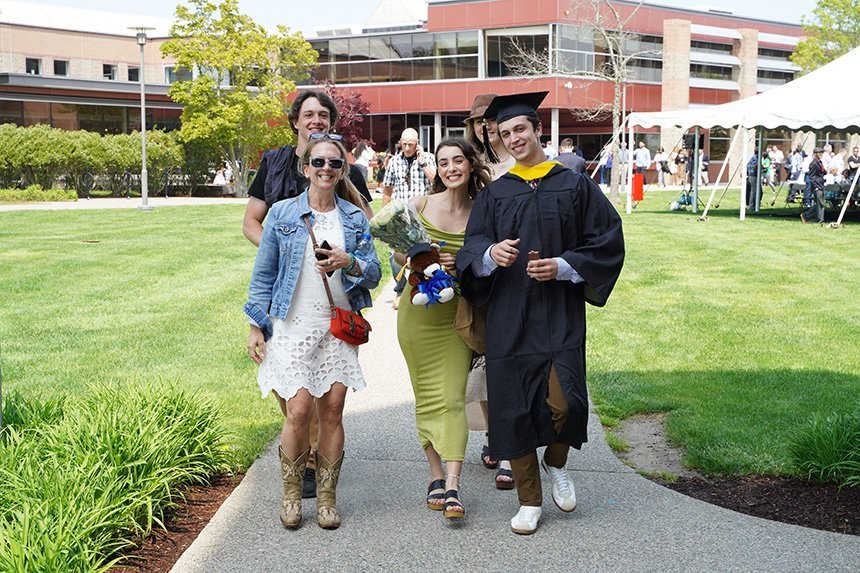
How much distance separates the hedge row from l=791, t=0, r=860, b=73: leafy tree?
28.2 metres

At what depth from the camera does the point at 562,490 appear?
199 inches

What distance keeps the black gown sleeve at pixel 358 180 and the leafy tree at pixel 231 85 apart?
34216mm

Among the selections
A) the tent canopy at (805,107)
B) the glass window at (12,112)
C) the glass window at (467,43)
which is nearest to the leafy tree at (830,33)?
the glass window at (467,43)

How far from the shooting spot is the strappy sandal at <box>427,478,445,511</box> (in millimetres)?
5004

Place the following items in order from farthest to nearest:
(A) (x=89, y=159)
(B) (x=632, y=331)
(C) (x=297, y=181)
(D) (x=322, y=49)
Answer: (D) (x=322, y=49) < (A) (x=89, y=159) < (B) (x=632, y=331) < (C) (x=297, y=181)

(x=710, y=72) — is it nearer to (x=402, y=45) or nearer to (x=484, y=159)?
(x=402, y=45)

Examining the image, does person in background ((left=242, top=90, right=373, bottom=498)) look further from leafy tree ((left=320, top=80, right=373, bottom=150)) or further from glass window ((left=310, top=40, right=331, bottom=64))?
glass window ((left=310, top=40, right=331, bottom=64))

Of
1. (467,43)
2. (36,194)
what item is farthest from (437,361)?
(467,43)

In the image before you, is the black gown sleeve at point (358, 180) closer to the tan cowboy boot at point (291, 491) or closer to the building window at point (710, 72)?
the tan cowboy boot at point (291, 491)

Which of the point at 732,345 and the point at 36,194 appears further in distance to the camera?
the point at 36,194

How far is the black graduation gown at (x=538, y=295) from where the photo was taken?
4.71m

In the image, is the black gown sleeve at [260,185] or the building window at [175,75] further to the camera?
the building window at [175,75]

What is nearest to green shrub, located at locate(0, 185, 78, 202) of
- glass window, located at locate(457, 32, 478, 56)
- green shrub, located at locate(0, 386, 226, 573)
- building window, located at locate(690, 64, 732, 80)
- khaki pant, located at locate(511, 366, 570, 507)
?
glass window, located at locate(457, 32, 478, 56)

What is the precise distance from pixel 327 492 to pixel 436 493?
549mm
